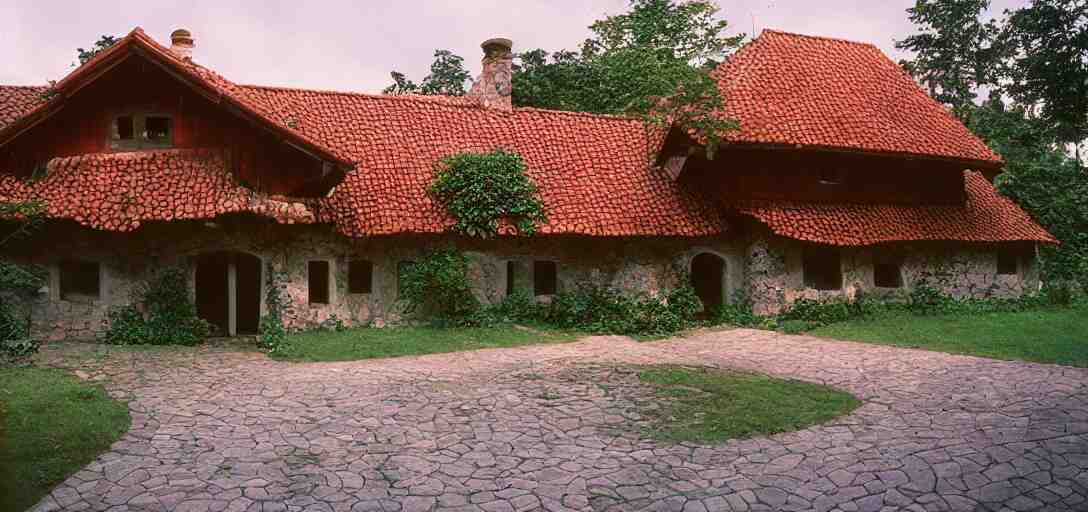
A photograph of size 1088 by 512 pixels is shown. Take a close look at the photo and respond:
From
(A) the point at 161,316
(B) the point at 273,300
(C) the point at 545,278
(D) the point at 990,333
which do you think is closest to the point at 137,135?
(A) the point at 161,316

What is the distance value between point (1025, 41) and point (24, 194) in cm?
1946

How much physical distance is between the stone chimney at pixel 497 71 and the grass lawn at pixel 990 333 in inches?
450

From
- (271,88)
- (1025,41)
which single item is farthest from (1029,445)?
(271,88)

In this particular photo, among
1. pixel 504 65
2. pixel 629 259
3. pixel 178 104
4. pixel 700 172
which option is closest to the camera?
pixel 178 104

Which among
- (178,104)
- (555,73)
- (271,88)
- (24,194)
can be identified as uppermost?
(555,73)

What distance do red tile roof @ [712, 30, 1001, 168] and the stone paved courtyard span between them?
8.13 m

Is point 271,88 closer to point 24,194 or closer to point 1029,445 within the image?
point 24,194

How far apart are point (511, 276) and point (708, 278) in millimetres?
5695

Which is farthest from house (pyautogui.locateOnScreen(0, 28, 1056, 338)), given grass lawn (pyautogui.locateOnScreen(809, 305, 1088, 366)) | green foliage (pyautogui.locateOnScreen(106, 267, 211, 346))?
grass lawn (pyautogui.locateOnScreen(809, 305, 1088, 366))

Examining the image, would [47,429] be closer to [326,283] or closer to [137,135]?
[326,283]

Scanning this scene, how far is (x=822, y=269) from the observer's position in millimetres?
19219

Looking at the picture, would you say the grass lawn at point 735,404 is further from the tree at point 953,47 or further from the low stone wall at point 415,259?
the tree at point 953,47

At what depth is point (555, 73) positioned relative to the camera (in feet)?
103

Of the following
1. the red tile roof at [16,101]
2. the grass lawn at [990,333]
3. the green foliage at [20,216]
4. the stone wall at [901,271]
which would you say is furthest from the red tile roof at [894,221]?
the red tile roof at [16,101]
